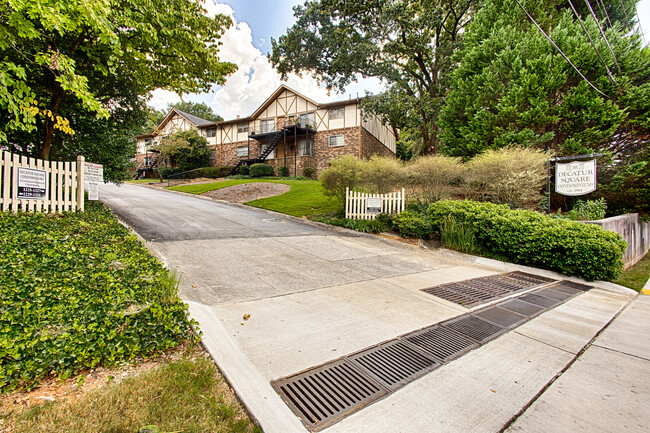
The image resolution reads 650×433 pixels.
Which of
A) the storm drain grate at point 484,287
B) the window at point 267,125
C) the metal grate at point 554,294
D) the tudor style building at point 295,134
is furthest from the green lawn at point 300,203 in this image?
the window at point 267,125

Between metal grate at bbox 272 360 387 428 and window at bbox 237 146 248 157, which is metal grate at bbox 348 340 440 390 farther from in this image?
window at bbox 237 146 248 157

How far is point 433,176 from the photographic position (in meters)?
9.41

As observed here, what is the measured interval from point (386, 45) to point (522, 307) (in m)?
14.7

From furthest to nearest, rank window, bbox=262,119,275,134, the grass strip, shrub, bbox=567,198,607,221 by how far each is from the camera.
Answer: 1. window, bbox=262,119,275,134
2. shrub, bbox=567,198,607,221
3. the grass strip

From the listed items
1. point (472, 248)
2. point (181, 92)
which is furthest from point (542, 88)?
Result: point (181, 92)

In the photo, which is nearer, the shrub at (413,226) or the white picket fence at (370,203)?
the shrub at (413,226)

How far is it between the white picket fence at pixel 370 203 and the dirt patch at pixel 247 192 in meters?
7.42

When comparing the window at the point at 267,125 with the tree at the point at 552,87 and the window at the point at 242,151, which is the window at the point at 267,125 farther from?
the tree at the point at 552,87

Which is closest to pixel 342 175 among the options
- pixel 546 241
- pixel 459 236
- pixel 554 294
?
pixel 459 236

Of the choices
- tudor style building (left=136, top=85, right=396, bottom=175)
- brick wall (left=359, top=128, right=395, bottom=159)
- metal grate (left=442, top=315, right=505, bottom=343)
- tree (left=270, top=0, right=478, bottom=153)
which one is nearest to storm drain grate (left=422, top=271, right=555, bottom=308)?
metal grate (left=442, top=315, right=505, bottom=343)

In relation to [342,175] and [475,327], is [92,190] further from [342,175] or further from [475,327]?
[475,327]

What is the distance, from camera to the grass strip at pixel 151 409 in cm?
153

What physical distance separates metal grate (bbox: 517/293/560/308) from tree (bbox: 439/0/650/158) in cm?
672

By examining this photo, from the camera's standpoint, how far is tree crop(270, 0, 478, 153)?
13.2 m
